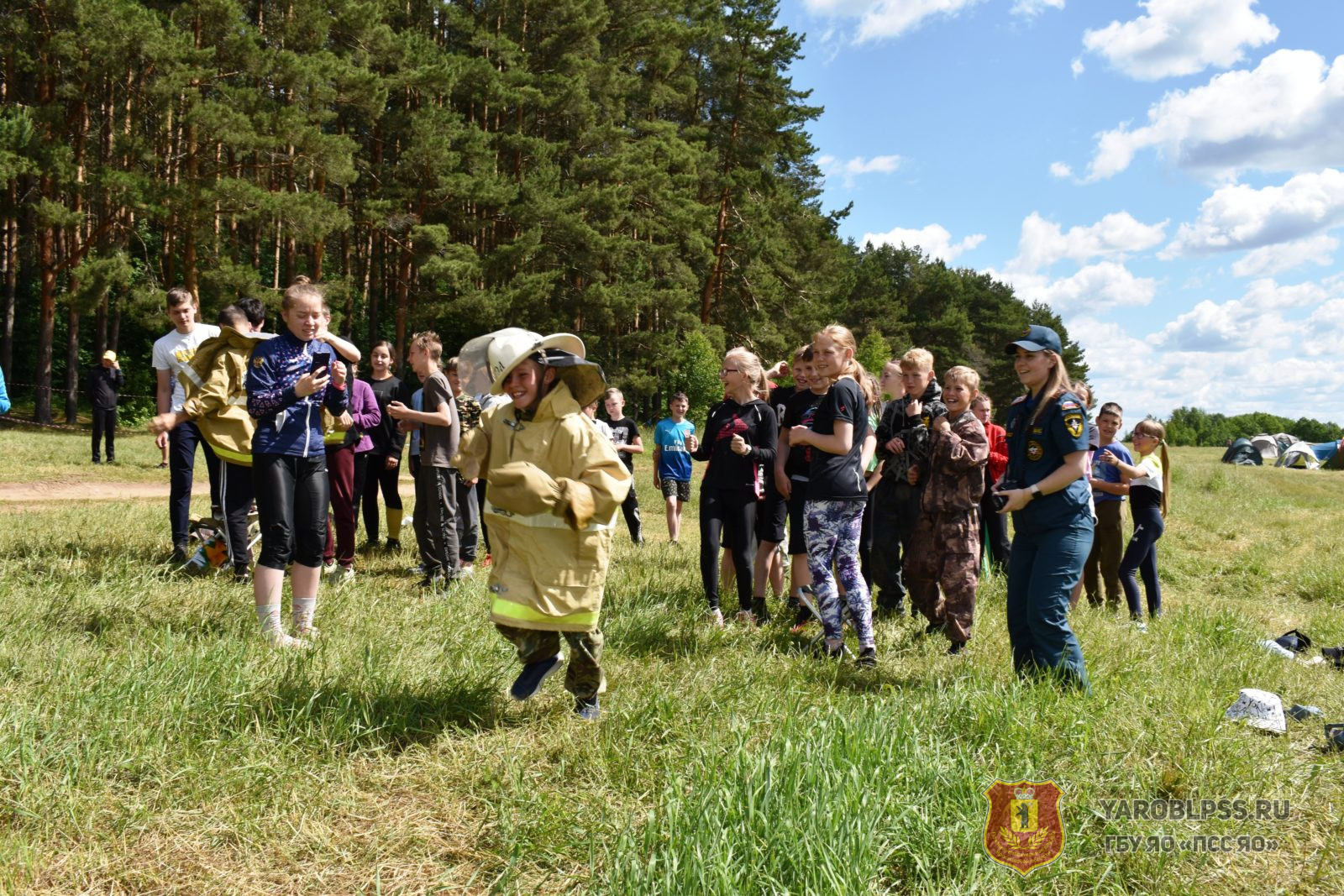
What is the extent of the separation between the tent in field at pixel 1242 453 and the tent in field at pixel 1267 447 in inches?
119

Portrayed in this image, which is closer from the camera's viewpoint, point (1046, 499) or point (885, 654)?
point (1046, 499)

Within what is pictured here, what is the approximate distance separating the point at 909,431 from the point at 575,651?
326 cm

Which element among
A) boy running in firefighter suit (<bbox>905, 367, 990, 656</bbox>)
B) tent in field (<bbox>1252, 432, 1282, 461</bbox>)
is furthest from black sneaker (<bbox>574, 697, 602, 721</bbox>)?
tent in field (<bbox>1252, 432, 1282, 461</bbox>)

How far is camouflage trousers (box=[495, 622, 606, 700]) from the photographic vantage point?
366cm

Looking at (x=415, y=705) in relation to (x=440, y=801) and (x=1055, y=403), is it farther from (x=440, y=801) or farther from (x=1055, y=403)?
(x=1055, y=403)

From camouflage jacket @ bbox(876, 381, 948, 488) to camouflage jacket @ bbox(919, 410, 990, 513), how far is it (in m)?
0.23

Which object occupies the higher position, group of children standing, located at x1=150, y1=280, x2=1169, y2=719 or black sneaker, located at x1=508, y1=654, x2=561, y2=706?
group of children standing, located at x1=150, y1=280, x2=1169, y2=719

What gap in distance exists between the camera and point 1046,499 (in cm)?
427

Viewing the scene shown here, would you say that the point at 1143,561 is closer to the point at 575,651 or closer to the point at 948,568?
the point at 948,568

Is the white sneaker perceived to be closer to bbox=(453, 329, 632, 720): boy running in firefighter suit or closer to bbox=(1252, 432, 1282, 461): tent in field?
bbox=(453, 329, 632, 720): boy running in firefighter suit

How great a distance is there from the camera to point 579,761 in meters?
3.31

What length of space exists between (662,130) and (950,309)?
1554 inches

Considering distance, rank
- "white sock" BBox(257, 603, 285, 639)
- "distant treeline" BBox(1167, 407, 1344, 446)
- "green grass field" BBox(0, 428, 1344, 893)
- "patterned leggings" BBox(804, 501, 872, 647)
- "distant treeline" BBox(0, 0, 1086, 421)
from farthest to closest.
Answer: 1. "distant treeline" BBox(1167, 407, 1344, 446)
2. "distant treeline" BBox(0, 0, 1086, 421)
3. "patterned leggings" BBox(804, 501, 872, 647)
4. "white sock" BBox(257, 603, 285, 639)
5. "green grass field" BBox(0, 428, 1344, 893)

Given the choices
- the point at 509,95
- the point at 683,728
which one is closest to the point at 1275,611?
the point at 683,728
